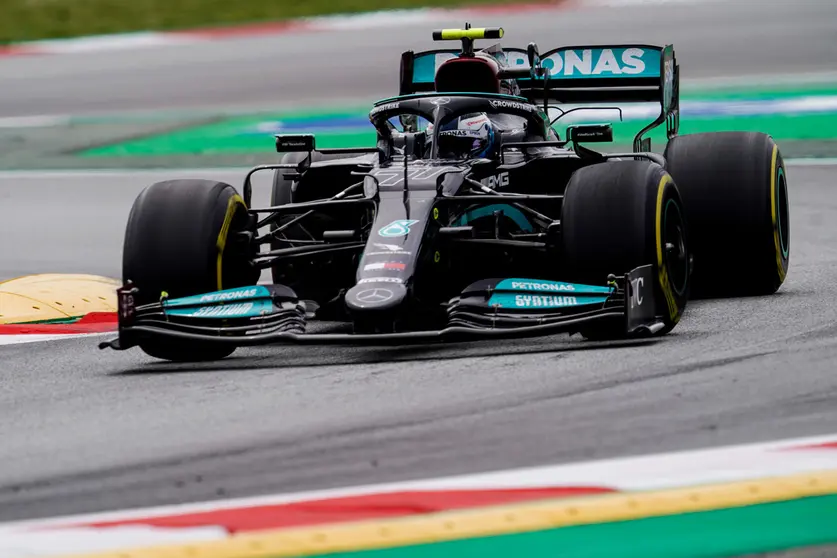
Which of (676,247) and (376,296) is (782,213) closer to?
(676,247)

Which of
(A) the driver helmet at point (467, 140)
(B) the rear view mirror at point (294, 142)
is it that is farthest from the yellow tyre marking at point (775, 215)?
(B) the rear view mirror at point (294, 142)

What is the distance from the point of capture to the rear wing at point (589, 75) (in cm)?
1028

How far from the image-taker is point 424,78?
10.7m

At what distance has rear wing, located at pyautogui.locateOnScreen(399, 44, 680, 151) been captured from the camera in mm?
10281

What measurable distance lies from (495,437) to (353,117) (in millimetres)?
12788


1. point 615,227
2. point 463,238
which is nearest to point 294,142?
point 463,238

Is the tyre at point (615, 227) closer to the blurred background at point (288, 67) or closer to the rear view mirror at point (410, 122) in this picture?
the rear view mirror at point (410, 122)

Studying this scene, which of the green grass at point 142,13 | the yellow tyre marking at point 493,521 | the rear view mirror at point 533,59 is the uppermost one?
the rear view mirror at point 533,59

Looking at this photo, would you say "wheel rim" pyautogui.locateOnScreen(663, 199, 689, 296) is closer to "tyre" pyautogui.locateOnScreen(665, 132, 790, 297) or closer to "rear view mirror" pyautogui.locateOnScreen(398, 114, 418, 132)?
"tyre" pyautogui.locateOnScreen(665, 132, 790, 297)

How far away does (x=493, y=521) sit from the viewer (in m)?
3.96

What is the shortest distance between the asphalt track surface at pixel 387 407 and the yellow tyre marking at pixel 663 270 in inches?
5.2

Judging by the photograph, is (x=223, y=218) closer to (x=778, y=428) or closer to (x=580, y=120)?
(x=778, y=428)

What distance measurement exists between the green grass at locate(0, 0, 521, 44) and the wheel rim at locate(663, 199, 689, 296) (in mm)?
16100

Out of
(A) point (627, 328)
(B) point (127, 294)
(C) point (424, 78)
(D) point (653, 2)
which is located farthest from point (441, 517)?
(D) point (653, 2)
